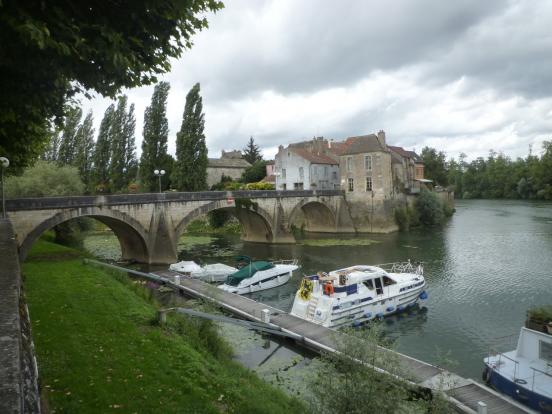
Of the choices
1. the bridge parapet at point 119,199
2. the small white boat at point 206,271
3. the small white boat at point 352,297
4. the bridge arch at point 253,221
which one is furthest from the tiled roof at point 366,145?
the small white boat at point 352,297

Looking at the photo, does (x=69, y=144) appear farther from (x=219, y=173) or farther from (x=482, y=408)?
(x=482, y=408)

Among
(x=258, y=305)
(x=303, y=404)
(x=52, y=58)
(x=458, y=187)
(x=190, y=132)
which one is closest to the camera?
(x=52, y=58)

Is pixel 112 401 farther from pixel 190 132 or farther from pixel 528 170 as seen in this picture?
pixel 528 170

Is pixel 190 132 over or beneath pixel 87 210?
over

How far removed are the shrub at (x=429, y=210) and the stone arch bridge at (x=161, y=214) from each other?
11.3m

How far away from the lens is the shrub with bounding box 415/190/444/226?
57.9 m

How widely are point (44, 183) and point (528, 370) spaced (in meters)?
38.7

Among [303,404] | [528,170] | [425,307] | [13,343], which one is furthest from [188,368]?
[528,170]

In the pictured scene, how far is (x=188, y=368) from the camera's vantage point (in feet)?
→ 32.0

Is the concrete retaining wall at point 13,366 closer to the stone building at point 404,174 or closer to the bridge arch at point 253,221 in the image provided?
the bridge arch at point 253,221

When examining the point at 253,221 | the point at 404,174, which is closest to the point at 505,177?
the point at 404,174

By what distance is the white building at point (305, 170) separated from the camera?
58219 mm

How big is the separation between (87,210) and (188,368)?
72.8 ft

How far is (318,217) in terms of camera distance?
56.3 m
